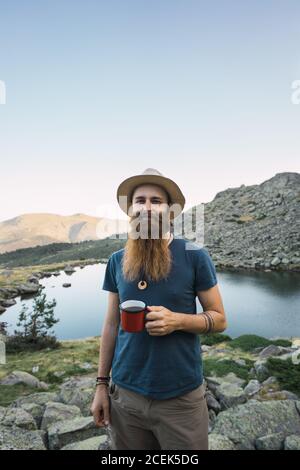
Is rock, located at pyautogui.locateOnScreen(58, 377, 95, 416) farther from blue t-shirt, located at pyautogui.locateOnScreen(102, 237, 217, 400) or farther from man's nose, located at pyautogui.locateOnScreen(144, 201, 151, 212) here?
man's nose, located at pyautogui.locateOnScreen(144, 201, 151, 212)

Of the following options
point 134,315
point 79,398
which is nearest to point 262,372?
point 79,398

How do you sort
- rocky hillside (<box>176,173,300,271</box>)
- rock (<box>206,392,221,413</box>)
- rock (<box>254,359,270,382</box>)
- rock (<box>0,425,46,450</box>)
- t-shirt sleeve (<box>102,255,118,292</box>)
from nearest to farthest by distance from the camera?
t-shirt sleeve (<box>102,255,118,292</box>), rock (<box>0,425,46,450</box>), rock (<box>206,392,221,413</box>), rock (<box>254,359,270,382</box>), rocky hillside (<box>176,173,300,271</box>)

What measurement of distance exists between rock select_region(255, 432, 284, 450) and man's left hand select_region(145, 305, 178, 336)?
10.1ft

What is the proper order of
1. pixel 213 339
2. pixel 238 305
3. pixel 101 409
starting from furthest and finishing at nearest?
pixel 238 305 < pixel 213 339 < pixel 101 409

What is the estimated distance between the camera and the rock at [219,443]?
13.1 feet

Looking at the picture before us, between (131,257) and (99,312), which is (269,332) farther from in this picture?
(131,257)

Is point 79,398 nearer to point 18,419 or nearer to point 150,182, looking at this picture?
point 18,419

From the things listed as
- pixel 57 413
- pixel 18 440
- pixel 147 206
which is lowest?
pixel 57 413

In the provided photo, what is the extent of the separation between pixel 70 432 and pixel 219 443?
201 centimetres

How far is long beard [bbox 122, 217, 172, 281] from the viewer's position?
2248 mm

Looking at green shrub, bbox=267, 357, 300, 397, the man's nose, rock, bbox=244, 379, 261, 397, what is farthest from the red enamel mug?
green shrub, bbox=267, 357, 300, 397

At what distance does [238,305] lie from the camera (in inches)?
863

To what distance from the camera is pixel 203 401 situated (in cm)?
226

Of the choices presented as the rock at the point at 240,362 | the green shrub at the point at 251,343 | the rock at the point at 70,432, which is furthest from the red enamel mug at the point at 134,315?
the green shrub at the point at 251,343
